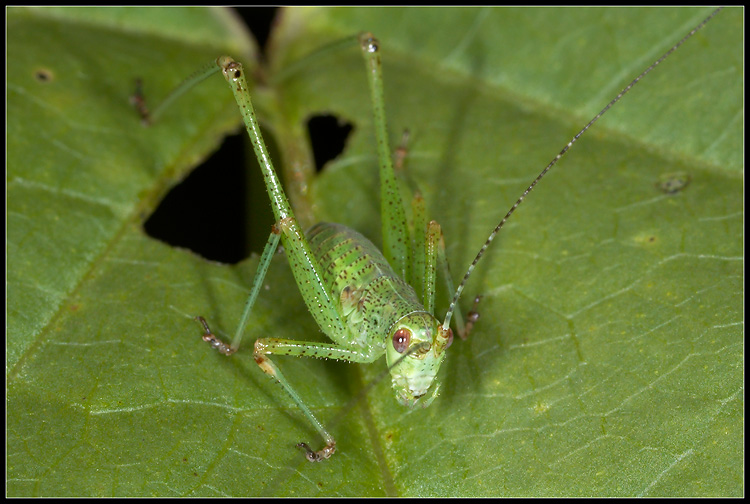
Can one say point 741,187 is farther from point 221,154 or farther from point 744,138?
point 221,154

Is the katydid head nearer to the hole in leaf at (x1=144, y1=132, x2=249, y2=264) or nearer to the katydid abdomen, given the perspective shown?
the katydid abdomen

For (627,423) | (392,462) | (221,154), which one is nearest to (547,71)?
(221,154)

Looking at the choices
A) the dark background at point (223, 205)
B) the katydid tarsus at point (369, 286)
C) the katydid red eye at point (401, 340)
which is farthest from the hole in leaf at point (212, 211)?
the katydid red eye at point (401, 340)

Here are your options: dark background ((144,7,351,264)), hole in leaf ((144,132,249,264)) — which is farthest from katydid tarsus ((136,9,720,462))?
hole in leaf ((144,132,249,264))

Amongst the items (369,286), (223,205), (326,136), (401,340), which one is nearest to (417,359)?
A: (401,340)

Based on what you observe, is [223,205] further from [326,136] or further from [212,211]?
[326,136]

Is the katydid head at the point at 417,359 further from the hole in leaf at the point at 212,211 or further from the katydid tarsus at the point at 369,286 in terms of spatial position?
the hole in leaf at the point at 212,211
